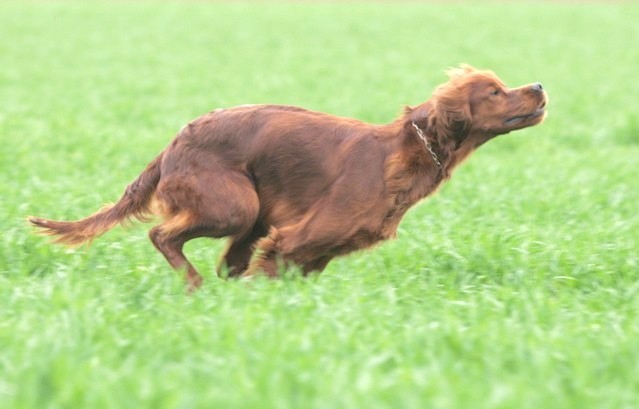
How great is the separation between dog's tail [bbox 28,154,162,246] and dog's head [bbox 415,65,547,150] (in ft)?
4.76

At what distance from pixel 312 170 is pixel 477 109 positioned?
89 cm

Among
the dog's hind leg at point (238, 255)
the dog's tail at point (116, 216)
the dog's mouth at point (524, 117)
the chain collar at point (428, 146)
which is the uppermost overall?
the dog's mouth at point (524, 117)

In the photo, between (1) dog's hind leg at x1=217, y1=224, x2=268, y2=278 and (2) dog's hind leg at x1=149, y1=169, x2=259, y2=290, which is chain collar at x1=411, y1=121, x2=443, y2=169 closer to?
(2) dog's hind leg at x1=149, y1=169, x2=259, y2=290

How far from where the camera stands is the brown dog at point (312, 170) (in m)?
5.18

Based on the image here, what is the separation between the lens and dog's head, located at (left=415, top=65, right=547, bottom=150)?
5.29 metres

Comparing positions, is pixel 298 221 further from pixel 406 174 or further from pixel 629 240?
pixel 629 240

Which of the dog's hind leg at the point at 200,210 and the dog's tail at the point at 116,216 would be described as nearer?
the dog's hind leg at the point at 200,210

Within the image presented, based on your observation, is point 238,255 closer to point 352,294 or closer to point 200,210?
point 200,210

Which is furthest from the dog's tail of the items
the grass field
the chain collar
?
the chain collar

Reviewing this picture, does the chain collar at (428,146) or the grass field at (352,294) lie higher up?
the chain collar at (428,146)

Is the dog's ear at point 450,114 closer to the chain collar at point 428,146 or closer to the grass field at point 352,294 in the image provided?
the chain collar at point 428,146

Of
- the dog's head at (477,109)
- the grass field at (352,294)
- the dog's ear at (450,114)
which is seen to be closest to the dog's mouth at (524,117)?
the dog's head at (477,109)

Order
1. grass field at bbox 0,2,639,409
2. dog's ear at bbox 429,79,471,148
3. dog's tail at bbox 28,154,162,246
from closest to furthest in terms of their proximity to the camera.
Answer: grass field at bbox 0,2,639,409, dog's ear at bbox 429,79,471,148, dog's tail at bbox 28,154,162,246

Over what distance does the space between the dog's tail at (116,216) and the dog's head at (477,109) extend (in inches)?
57.1
